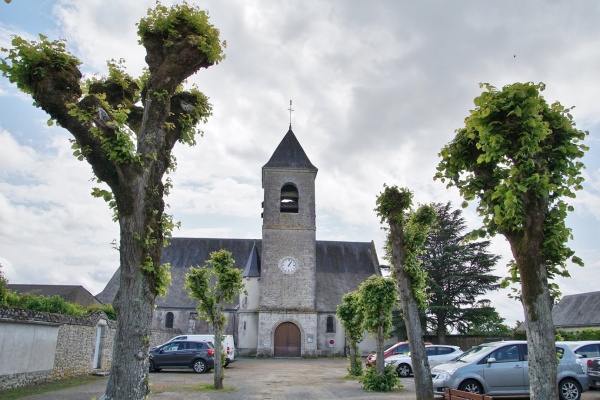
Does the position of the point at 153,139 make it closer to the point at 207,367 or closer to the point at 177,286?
the point at 207,367

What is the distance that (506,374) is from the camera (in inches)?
453

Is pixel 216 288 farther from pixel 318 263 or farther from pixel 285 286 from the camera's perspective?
pixel 318 263

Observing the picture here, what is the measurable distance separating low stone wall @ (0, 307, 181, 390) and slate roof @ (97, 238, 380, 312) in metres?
18.7

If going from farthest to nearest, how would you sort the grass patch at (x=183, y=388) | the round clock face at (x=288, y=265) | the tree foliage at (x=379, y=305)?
the round clock face at (x=288, y=265)
the tree foliage at (x=379, y=305)
the grass patch at (x=183, y=388)

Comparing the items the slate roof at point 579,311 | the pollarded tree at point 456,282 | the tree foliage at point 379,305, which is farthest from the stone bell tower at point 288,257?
the slate roof at point 579,311

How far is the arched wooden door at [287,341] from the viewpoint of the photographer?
110 feet

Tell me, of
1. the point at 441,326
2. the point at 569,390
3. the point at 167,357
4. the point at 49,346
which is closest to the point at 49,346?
the point at 49,346

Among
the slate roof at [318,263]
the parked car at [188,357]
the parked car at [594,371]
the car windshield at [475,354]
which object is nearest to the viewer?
the car windshield at [475,354]

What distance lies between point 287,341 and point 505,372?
23.5m

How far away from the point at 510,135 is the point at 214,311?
12025mm

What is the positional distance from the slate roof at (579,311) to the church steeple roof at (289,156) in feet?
71.6

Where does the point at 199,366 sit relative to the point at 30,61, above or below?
below

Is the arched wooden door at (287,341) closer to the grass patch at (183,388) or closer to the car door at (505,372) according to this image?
the grass patch at (183,388)

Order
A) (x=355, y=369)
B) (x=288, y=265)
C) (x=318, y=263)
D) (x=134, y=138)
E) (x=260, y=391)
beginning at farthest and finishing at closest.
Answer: (x=318, y=263)
(x=288, y=265)
(x=355, y=369)
(x=260, y=391)
(x=134, y=138)
